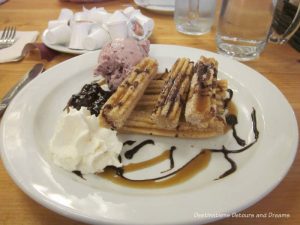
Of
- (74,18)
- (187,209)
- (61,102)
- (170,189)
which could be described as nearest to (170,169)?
(170,189)

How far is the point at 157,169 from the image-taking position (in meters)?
0.72

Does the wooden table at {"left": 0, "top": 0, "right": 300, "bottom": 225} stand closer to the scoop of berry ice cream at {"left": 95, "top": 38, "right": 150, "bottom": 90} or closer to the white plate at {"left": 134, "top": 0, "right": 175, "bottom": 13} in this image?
the white plate at {"left": 134, "top": 0, "right": 175, "bottom": 13}

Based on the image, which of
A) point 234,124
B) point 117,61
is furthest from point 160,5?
point 234,124

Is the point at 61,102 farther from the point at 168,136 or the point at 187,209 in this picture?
the point at 187,209

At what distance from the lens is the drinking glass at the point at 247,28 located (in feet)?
3.71

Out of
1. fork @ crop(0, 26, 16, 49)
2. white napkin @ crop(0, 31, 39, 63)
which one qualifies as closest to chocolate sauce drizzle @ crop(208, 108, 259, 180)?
white napkin @ crop(0, 31, 39, 63)

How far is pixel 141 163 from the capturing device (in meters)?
0.74

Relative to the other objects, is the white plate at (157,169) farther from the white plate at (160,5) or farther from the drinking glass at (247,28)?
the white plate at (160,5)

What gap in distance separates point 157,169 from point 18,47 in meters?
0.87

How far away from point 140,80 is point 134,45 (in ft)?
0.66

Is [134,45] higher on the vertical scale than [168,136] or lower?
higher

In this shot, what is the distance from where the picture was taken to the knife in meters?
0.88

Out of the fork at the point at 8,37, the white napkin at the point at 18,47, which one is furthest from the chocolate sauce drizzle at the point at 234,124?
the fork at the point at 8,37

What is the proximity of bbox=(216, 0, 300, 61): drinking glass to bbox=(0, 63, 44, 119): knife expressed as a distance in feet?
2.34
